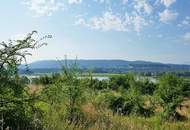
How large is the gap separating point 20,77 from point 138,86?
95.1 ft

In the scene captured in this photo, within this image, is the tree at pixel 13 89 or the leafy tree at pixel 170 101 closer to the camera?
the tree at pixel 13 89

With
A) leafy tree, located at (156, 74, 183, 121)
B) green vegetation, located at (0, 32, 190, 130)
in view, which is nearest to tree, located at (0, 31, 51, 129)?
green vegetation, located at (0, 32, 190, 130)

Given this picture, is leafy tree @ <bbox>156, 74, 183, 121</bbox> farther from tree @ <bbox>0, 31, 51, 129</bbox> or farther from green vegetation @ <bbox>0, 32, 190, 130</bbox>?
tree @ <bbox>0, 31, 51, 129</bbox>

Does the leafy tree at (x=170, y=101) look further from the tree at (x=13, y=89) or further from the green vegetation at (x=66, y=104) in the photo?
the tree at (x=13, y=89)

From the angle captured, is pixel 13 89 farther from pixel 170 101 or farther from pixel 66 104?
pixel 170 101

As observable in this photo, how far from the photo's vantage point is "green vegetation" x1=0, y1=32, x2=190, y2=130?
7113 millimetres

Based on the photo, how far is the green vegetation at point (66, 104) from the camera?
7.11 metres

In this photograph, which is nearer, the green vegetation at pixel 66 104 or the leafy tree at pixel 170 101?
the green vegetation at pixel 66 104

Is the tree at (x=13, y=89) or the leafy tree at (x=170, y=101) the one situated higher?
the tree at (x=13, y=89)

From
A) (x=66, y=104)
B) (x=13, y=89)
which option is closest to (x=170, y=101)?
(x=66, y=104)

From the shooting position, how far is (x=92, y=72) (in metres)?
15.5

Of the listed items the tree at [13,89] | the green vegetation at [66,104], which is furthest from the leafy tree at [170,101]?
the tree at [13,89]

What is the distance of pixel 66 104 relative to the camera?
1295 cm

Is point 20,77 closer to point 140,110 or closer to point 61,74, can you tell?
point 61,74
